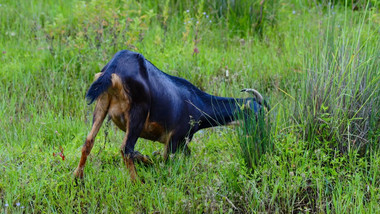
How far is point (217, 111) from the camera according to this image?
5.08 meters

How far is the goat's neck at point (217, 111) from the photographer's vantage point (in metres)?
5.06

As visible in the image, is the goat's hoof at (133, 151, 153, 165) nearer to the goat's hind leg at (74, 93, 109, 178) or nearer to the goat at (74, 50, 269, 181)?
the goat at (74, 50, 269, 181)

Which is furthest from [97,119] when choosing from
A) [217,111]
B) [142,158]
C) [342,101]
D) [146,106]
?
[342,101]

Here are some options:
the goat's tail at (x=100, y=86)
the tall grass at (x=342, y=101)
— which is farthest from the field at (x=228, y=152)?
the goat's tail at (x=100, y=86)

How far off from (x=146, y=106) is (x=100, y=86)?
17.1 inches

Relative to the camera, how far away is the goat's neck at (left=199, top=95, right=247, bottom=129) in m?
5.06

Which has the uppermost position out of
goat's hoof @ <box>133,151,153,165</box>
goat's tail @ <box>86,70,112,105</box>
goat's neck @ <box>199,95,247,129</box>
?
goat's tail @ <box>86,70,112,105</box>

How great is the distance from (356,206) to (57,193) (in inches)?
89.7

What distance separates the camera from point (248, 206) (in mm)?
4309

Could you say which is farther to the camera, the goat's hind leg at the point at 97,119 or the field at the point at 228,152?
the goat's hind leg at the point at 97,119

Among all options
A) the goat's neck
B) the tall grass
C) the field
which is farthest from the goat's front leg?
the tall grass

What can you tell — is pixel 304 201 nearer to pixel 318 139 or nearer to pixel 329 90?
pixel 318 139

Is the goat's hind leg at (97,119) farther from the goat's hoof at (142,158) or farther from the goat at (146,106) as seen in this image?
the goat's hoof at (142,158)

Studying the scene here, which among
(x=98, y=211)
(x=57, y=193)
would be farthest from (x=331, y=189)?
(x=57, y=193)
